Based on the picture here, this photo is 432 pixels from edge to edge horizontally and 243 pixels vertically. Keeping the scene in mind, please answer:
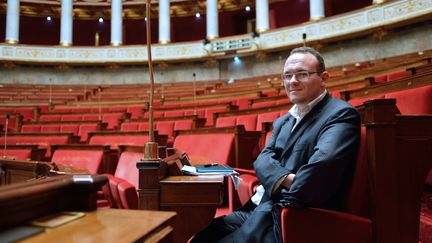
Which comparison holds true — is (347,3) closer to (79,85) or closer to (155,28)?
(155,28)

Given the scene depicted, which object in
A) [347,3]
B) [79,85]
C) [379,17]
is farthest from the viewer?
[79,85]

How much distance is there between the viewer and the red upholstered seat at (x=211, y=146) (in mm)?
1301

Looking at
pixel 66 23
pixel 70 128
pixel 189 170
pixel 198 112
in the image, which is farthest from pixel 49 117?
pixel 66 23

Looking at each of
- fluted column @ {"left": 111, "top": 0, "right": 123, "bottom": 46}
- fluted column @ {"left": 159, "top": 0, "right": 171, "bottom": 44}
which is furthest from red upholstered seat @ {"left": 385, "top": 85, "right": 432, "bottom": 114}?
fluted column @ {"left": 111, "top": 0, "right": 123, "bottom": 46}

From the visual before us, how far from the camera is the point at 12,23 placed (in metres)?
5.61

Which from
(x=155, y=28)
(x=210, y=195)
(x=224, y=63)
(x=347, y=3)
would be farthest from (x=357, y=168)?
(x=155, y=28)

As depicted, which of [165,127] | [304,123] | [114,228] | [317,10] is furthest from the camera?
[317,10]

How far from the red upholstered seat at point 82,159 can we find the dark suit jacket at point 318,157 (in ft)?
2.95

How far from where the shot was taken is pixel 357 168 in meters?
0.61

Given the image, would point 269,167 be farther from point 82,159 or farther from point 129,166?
→ point 82,159

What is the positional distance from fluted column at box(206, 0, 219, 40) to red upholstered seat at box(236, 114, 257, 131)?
3985 mm

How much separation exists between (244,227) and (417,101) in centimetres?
68

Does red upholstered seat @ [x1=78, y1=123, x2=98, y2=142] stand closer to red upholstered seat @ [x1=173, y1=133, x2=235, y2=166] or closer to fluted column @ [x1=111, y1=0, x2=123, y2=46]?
red upholstered seat @ [x1=173, y1=133, x2=235, y2=166]

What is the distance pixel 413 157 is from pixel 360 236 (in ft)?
0.57
